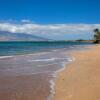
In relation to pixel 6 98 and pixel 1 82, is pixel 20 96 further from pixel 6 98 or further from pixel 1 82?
pixel 1 82

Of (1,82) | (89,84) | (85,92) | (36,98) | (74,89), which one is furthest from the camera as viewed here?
(1,82)

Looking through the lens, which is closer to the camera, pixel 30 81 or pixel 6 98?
pixel 6 98

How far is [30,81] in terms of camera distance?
9.60 metres

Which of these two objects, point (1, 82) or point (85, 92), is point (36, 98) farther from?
point (1, 82)

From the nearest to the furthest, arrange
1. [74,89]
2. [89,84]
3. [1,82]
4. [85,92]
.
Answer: [85,92], [74,89], [89,84], [1,82]

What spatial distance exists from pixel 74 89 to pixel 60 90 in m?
0.49

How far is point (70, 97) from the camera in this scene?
6.99m

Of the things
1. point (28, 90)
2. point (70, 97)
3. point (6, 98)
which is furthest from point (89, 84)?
point (6, 98)

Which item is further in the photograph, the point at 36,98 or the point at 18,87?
the point at 18,87

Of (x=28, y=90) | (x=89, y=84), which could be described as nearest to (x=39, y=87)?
(x=28, y=90)

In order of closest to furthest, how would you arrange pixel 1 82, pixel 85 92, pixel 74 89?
1. pixel 85 92
2. pixel 74 89
3. pixel 1 82

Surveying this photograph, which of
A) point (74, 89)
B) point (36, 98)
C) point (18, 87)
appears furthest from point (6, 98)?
point (74, 89)

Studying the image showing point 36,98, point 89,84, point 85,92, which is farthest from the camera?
point 89,84

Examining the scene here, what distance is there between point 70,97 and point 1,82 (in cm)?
359
